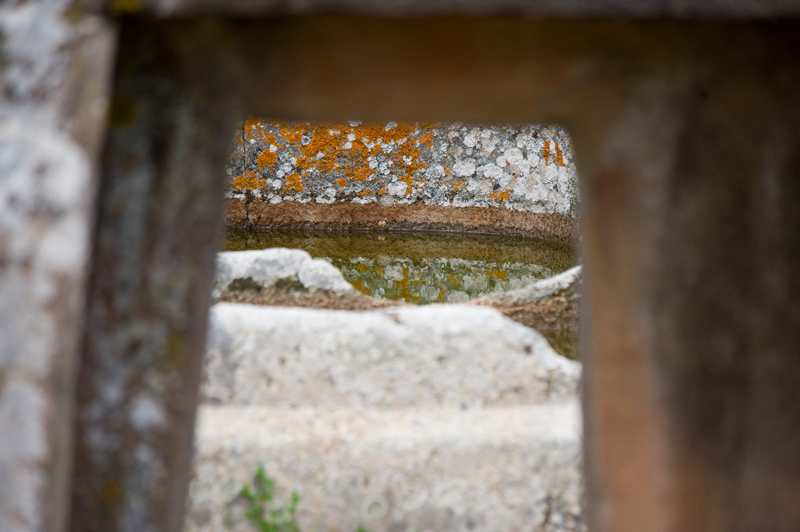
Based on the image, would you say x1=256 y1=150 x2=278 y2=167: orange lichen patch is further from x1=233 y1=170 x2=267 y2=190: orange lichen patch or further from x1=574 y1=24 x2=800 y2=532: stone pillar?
x1=574 y1=24 x2=800 y2=532: stone pillar

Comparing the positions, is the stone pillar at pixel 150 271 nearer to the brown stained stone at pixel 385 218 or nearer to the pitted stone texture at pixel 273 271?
→ the pitted stone texture at pixel 273 271

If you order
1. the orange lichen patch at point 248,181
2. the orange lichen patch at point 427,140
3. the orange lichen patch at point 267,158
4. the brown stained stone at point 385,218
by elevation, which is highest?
the orange lichen patch at point 427,140

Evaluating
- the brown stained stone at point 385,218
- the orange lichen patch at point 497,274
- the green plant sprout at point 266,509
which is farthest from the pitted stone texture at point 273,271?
the brown stained stone at point 385,218

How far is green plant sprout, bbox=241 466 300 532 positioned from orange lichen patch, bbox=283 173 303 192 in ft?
8.50

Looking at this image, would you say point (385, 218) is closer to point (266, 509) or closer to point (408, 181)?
point (408, 181)

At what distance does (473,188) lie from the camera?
3217 mm

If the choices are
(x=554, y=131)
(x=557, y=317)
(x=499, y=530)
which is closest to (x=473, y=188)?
(x=554, y=131)

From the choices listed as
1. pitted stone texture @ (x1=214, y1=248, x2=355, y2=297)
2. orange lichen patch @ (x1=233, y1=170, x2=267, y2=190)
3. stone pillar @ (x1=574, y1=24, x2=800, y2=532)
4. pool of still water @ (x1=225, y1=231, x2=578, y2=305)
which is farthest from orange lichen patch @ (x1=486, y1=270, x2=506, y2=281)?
stone pillar @ (x1=574, y1=24, x2=800, y2=532)

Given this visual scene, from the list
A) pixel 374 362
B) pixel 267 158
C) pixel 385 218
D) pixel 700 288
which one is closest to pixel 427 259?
pixel 385 218

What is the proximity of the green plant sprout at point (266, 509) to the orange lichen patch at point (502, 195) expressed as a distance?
2.61 m

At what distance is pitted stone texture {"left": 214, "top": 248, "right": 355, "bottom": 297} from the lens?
1433mm

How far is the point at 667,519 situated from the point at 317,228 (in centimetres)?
299

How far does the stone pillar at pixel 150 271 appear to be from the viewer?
1.07ft

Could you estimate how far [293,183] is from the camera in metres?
3.24
